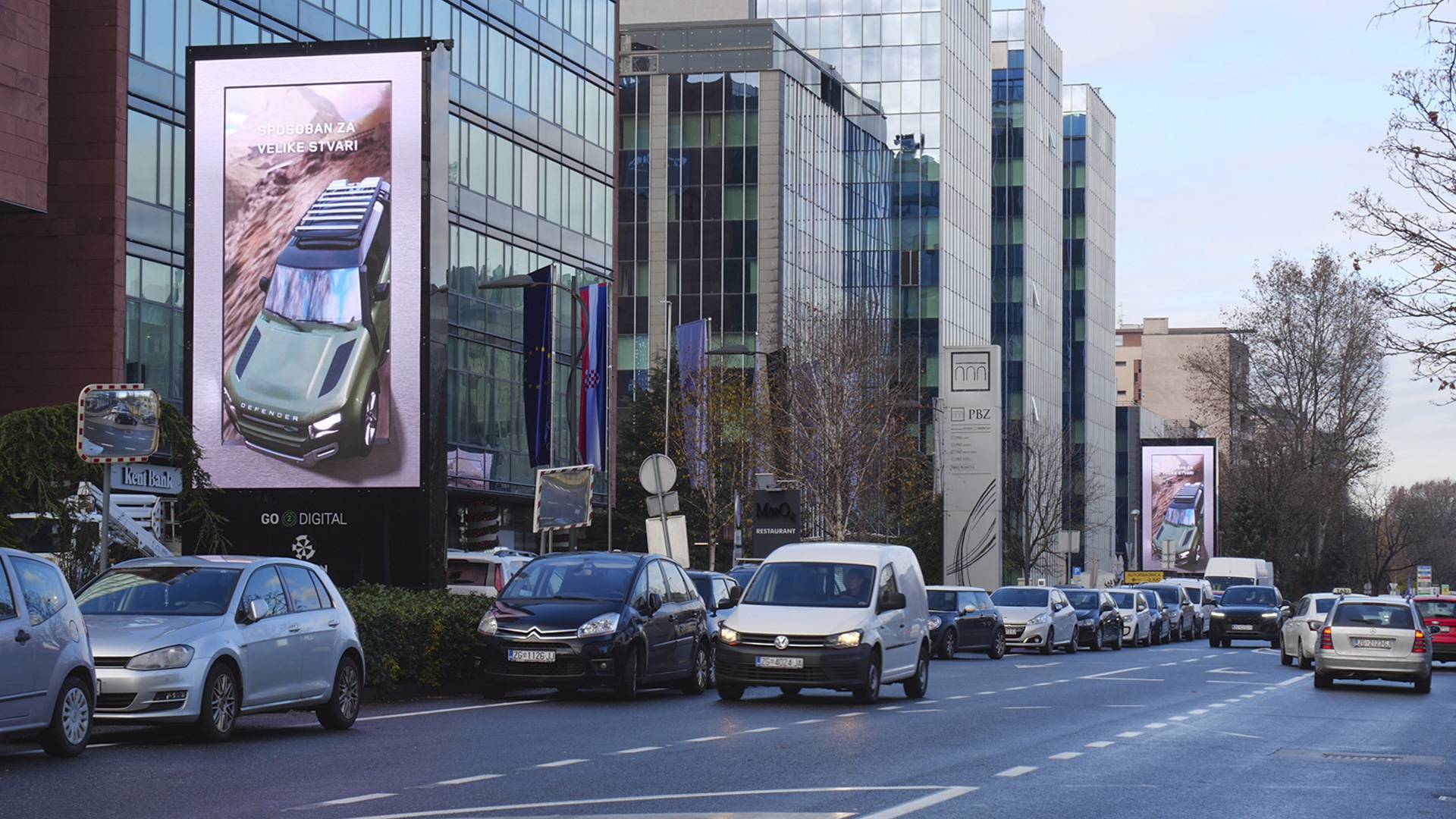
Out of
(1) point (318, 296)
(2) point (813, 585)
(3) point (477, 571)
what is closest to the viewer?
(2) point (813, 585)

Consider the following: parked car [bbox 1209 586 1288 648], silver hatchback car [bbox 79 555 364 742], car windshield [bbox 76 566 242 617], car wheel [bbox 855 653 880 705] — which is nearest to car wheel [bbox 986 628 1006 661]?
parked car [bbox 1209 586 1288 648]

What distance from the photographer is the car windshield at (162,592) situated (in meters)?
16.9

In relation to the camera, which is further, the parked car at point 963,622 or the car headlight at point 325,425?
the parked car at point 963,622

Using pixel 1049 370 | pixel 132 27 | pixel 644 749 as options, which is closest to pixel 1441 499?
pixel 1049 370

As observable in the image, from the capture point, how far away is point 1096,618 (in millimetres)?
51469

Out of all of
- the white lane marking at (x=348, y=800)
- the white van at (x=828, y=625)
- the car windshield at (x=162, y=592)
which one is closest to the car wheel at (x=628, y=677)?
the white van at (x=828, y=625)

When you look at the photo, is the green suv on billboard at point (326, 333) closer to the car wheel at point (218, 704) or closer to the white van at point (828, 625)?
the white van at point (828, 625)

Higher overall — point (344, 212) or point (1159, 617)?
point (344, 212)

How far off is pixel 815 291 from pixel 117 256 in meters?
52.2

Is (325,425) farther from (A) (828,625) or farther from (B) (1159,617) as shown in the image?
(B) (1159,617)

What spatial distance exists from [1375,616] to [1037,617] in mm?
15990

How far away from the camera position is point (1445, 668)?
1694 inches

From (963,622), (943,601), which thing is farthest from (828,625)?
(963,622)

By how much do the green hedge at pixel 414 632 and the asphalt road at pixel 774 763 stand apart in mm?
541
